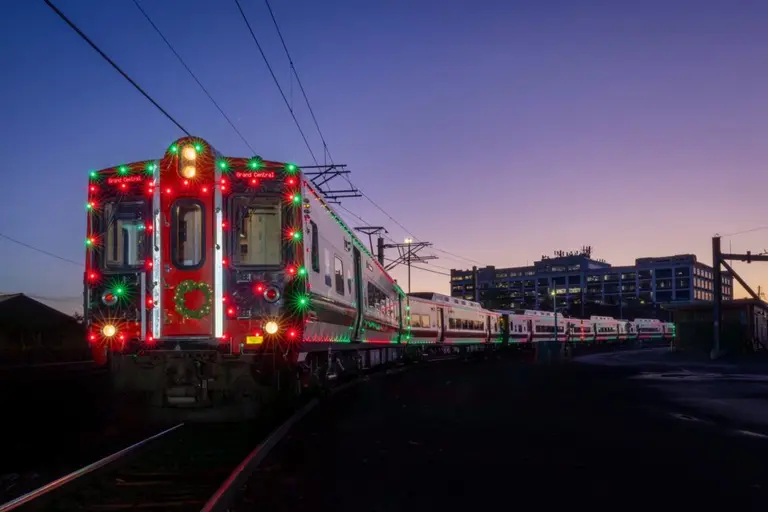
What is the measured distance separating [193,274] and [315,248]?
242cm

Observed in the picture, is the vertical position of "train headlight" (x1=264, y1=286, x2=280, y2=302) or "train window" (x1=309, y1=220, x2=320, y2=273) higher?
"train window" (x1=309, y1=220, x2=320, y2=273)

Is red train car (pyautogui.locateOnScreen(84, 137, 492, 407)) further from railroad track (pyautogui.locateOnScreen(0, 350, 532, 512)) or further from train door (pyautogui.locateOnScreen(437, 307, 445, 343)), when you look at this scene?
train door (pyautogui.locateOnScreen(437, 307, 445, 343))

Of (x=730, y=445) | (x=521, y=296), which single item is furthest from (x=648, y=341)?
(x=730, y=445)

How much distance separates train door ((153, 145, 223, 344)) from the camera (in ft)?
37.7

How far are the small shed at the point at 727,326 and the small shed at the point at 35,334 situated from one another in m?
37.8

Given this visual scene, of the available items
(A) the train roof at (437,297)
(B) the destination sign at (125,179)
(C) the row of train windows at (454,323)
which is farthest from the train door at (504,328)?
(B) the destination sign at (125,179)

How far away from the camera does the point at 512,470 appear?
8984 mm

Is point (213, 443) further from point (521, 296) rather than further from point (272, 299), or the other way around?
point (521, 296)

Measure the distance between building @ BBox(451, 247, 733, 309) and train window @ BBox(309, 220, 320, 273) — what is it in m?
137

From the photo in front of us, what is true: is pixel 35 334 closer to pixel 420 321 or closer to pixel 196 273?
pixel 420 321

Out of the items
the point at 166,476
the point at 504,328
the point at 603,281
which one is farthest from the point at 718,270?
the point at 603,281

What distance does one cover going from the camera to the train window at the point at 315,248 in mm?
13008

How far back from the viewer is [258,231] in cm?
1204

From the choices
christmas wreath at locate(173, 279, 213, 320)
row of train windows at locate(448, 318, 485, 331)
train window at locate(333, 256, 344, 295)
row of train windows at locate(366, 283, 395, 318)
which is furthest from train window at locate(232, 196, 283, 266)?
row of train windows at locate(448, 318, 485, 331)
